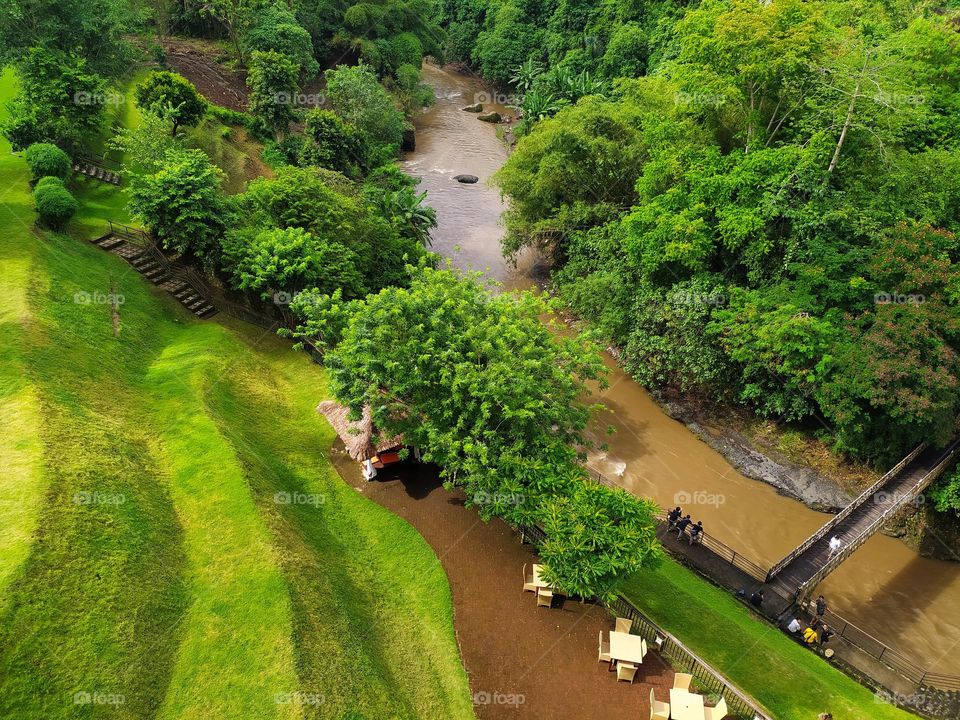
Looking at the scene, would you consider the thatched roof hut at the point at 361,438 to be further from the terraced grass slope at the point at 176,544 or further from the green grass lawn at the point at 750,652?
the green grass lawn at the point at 750,652

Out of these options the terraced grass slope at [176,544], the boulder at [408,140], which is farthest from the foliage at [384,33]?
the terraced grass slope at [176,544]

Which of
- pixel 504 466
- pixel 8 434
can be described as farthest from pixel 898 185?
pixel 8 434

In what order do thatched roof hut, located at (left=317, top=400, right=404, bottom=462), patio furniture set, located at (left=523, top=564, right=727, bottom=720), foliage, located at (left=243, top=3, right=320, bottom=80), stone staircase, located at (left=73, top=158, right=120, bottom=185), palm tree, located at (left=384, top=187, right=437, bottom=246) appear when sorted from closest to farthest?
patio furniture set, located at (left=523, top=564, right=727, bottom=720), thatched roof hut, located at (left=317, top=400, right=404, bottom=462), stone staircase, located at (left=73, top=158, right=120, bottom=185), palm tree, located at (left=384, top=187, right=437, bottom=246), foliage, located at (left=243, top=3, right=320, bottom=80)

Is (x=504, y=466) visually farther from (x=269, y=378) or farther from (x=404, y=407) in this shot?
(x=269, y=378)

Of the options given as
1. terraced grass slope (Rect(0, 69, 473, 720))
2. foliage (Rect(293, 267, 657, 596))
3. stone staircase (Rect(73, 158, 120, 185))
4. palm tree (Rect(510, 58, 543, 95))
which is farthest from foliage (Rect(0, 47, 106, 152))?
palm tree (Rect(510, 58, 543, 95))

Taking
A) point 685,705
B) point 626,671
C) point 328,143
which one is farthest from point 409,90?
point 685,705

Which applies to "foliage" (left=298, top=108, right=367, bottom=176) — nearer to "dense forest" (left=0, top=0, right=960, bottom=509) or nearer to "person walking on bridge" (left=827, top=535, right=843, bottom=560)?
"dense forest" (left=0, top=0, right=960, bottom=509)
